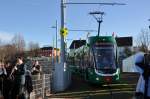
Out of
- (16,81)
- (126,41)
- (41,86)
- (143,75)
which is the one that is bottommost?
(41,86)

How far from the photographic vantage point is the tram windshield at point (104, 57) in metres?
30.1

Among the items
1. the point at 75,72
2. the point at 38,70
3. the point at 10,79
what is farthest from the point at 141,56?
the point at 75,72

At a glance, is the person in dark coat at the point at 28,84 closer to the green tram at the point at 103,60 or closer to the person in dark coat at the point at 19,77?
the person in dark coat at the point at 19,77

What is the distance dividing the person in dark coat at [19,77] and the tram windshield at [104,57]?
36.8ft

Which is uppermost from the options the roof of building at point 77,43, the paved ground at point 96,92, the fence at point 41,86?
the roof of building at point 77,43

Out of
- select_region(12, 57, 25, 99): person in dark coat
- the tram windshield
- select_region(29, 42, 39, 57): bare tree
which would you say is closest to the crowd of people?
select_region(12, 57, 25, 99): person in dark coat

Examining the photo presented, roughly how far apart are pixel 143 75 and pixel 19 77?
30.7 ft

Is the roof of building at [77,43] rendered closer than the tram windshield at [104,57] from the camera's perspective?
No

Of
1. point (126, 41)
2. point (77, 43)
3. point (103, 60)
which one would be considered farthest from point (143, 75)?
point (126, 41)

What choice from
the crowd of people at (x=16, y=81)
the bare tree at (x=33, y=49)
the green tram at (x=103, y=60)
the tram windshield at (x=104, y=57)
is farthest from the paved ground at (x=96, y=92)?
the bare tree at (x=33, y=49)

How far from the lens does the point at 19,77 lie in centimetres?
1912

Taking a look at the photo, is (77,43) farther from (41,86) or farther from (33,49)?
(41,86)

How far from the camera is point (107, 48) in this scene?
30.3 m

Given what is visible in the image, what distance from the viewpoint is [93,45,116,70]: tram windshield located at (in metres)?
30.1
